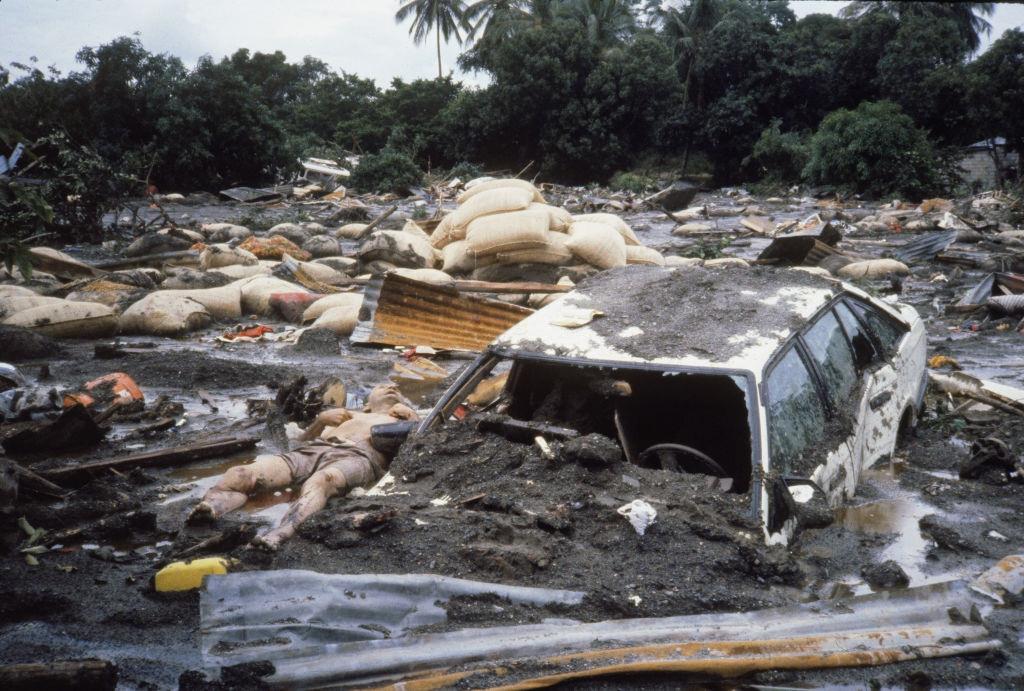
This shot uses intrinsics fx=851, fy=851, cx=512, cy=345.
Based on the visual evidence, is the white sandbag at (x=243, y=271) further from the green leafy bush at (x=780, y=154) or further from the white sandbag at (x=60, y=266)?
the green leafy bush at (x=780, y=154)

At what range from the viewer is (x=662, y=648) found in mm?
2496

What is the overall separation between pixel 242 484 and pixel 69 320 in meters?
5.82

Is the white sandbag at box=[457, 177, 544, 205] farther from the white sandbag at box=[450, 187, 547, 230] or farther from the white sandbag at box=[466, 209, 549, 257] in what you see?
the white sandbag at box=[466, 209, 549, 257]

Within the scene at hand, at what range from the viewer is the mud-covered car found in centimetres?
347

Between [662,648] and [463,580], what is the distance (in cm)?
68

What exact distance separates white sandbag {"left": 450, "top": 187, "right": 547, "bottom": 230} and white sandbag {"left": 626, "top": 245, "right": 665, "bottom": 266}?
58.6 inches

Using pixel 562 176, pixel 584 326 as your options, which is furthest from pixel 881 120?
pixel 584 326

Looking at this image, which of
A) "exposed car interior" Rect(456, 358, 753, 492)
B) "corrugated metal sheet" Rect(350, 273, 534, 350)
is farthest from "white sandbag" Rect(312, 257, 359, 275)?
"exposed car interior" Rect(456, 358, 753, 492)

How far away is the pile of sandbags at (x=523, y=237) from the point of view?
10742 millimetres

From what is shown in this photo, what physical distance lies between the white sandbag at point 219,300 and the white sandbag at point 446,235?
2.81 metres

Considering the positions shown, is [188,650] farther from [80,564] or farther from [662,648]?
[662,648]

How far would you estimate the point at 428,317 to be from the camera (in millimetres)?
8719

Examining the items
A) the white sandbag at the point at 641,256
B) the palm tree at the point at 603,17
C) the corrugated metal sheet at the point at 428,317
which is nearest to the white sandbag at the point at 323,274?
the corrugated metal sheet at the point at 428,317

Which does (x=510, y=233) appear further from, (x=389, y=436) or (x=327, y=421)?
(x=389, y=436)
